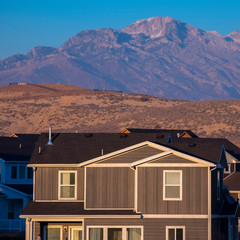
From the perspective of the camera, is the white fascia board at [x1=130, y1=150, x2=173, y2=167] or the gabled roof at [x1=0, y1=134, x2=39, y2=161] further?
the gabled roof at [x1=0, y1=134, x2=39, y2=161]

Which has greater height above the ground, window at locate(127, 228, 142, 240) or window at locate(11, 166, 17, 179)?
window at locate(11, 166, 17, 179)

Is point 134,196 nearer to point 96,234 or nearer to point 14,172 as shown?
point 96,234

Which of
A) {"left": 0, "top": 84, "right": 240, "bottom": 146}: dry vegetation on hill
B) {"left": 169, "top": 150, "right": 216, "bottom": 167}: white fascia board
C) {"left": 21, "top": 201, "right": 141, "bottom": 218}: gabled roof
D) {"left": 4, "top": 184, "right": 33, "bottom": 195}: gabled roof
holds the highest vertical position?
{"left": 0, "top": 84, "right": 240, "bottom": 146}: dry vegetation on hill

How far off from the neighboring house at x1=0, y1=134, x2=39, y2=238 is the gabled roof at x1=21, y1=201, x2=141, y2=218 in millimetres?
6640

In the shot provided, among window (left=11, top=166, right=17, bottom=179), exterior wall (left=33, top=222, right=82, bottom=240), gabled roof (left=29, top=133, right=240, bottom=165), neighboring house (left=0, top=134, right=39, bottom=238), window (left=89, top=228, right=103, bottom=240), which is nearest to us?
window (left=89, top=228, right=103, bottom=240)

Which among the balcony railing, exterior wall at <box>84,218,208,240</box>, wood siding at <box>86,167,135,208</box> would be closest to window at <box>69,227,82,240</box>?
wood siding at <box>86,167,135,208</box>

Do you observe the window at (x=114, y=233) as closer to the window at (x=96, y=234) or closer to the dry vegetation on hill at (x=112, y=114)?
the window at (x=96, y=234)

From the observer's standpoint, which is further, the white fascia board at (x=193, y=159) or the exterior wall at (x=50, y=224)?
the exterior wall at (x=50, y=224)

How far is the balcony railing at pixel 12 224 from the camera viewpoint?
4372cm

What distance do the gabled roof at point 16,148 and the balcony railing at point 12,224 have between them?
5555mm

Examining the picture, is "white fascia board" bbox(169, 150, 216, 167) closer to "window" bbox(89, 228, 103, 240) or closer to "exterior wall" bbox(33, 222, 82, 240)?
"window" bbox(89, 228, 103, 240)

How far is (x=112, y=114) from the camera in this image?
159 metres

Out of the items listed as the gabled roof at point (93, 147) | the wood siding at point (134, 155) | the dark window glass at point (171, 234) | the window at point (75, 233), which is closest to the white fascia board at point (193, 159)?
the gabled roof at point (93, 147)

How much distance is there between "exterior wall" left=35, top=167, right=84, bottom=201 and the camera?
3659 centimetres
